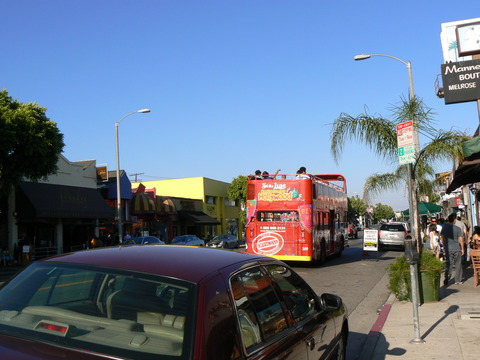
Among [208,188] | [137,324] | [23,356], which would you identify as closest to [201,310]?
[137,324]

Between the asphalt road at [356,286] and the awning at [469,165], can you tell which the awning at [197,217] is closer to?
the asphalt road at [356,286]

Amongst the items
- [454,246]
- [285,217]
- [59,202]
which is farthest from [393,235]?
[59,202]

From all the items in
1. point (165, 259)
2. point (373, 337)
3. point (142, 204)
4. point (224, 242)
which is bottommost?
point (373, 337)

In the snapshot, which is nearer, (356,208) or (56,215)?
(56,215)

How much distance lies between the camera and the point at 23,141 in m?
22.9

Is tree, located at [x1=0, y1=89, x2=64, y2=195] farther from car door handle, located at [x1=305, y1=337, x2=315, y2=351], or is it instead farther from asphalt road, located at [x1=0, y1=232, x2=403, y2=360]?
car door handle, located at [x1=305, y1=337, x2=315, y2=351]

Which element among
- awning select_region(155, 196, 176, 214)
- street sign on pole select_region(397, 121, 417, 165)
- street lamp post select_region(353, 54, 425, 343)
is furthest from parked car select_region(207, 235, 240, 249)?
street sign on pole select_region(397, 121, 417, 165)

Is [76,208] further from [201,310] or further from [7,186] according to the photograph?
[201,310]

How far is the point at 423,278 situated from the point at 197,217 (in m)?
39.9

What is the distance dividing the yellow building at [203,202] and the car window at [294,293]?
1679 inches

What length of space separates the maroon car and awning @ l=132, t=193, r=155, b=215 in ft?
118

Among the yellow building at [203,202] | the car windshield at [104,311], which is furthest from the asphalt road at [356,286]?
the yellow building at [203,202]

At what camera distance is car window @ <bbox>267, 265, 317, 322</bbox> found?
3881 mm

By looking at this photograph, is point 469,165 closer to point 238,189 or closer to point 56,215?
point 56,215
